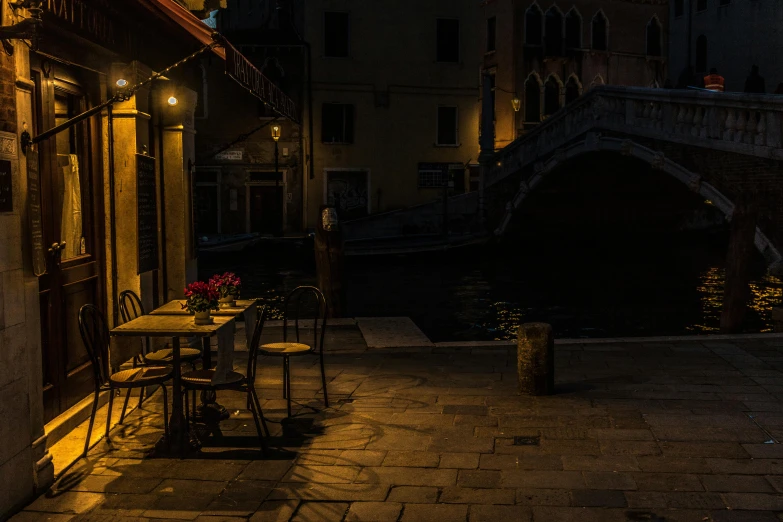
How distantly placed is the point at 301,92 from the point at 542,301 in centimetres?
1561

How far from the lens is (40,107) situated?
576 cm

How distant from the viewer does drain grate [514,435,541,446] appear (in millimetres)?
5730

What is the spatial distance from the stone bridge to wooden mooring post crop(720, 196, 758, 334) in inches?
8.7

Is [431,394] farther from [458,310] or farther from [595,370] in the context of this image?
[458,310]

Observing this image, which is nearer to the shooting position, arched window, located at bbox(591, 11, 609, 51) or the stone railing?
the stone railing

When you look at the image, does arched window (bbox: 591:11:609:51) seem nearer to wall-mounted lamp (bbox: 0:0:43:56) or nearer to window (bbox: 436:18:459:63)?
window (bbox: 436:18:459:63)

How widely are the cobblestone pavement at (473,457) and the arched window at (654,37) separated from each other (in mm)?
30418

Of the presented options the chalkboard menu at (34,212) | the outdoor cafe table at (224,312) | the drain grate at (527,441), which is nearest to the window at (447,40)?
the outdoor cafe table at (224,312)

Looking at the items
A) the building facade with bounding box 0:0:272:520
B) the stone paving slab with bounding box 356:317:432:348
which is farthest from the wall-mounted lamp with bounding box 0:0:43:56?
the stone paving slab with bounding box 356:317:432:348

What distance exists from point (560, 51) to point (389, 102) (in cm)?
774

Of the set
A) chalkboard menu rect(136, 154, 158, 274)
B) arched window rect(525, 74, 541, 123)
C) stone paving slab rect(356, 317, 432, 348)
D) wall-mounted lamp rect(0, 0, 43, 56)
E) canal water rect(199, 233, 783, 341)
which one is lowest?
canal water rect(199, 233, 783, 341)

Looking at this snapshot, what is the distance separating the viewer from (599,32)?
115ft

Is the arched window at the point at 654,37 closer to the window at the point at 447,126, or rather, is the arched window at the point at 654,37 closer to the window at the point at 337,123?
the window at the point at 447,126

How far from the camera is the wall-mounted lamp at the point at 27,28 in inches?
171
